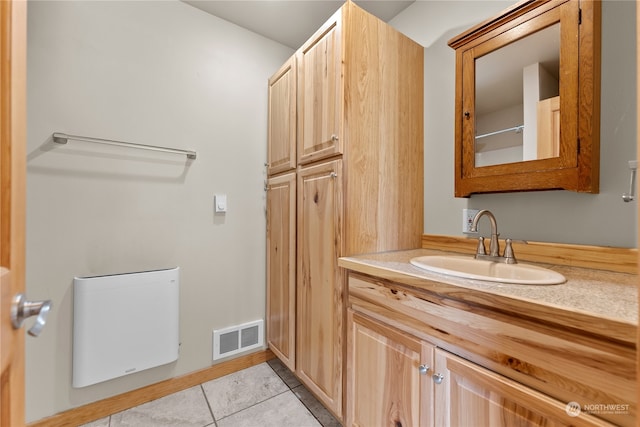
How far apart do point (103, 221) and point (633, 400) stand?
2.08 metres

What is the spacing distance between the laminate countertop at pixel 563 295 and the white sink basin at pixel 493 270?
2 centimetres

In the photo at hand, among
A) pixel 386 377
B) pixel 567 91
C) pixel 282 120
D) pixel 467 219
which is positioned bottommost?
pixel 386 377

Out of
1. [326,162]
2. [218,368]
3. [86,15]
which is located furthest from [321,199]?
[86,15]

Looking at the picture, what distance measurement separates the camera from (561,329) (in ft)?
1.96

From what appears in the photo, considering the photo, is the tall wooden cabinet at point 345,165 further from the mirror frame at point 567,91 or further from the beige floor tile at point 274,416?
the mirror frame at point 567,91

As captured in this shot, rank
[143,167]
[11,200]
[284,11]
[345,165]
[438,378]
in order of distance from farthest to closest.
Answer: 1. [284,11]
2. [143,167]
3. [345,165]
4. [438,378]
5. [11,200]

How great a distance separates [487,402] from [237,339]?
160 centimetres

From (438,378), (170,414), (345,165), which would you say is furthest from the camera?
(170,414)

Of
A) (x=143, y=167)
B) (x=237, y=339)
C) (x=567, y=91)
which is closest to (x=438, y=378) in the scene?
(x=567, y=91)

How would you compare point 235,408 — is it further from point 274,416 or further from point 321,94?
point 321,94

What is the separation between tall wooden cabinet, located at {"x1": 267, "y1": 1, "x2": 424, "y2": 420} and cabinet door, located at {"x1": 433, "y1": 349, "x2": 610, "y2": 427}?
0.52m

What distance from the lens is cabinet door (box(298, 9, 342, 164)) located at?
129 cm

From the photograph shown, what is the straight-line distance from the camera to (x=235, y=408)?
150 cm

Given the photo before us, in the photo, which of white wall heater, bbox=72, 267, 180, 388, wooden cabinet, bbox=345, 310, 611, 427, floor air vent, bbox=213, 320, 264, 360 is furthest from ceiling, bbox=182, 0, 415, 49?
floor air vent, bbox=213, 320, 264, 360
